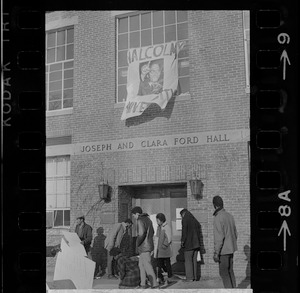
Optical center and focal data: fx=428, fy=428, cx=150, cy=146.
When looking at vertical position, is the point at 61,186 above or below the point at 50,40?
below

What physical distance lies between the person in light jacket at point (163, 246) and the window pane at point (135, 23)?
1210mm

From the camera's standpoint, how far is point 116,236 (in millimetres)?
2621

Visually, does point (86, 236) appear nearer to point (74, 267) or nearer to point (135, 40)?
point (74, 267)

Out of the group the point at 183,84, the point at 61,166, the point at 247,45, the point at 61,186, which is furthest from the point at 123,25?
the point at 61,186

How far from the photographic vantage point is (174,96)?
276 cm

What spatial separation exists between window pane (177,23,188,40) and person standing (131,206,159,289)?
1.12 metres

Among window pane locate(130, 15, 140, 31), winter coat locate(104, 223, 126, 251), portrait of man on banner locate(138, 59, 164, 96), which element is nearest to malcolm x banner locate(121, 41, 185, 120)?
portrait of man on banner locate(138, 59, 164, 96)

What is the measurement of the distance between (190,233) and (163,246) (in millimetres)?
223

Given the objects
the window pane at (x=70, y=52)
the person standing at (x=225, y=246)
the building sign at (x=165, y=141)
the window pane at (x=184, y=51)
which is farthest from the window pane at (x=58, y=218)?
the window pane at (x=184, y=51)

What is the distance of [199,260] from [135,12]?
1.62m

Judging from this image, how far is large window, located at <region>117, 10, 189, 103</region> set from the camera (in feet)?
8.86

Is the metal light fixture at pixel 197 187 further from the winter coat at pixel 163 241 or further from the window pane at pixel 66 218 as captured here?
the window pane at pixel 66 218
